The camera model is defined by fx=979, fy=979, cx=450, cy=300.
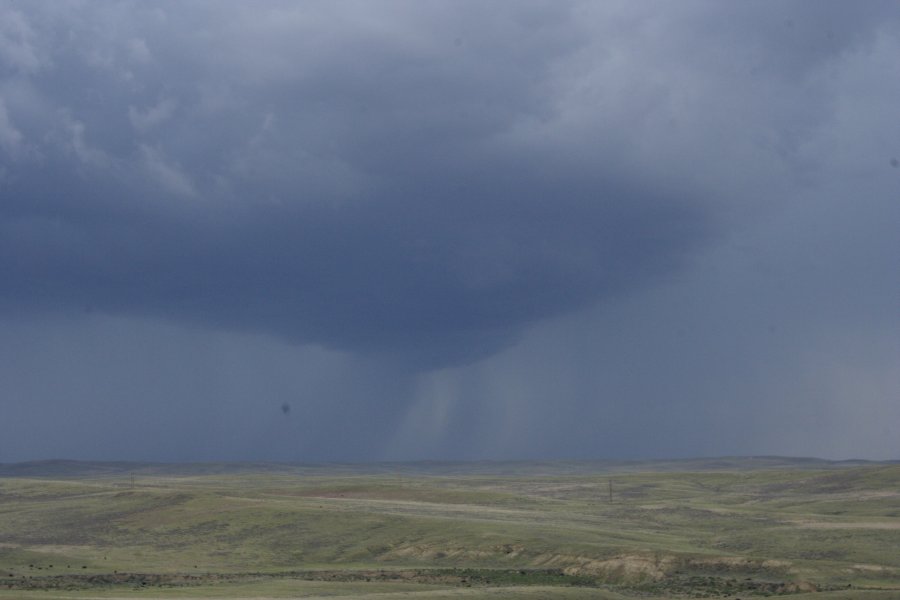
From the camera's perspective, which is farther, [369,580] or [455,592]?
[369,580]

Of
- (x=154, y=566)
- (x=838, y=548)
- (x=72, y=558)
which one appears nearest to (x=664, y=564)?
(x=838, y=548)

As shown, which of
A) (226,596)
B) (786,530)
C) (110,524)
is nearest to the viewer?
(226,596)

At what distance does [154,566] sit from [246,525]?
2288 centimetres

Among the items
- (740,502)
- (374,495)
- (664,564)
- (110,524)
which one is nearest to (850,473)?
(740,502)

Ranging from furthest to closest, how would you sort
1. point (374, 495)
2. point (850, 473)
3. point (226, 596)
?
point (850, 473) → point (374, 495) → point (226, 596)

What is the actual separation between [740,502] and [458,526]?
5250cm

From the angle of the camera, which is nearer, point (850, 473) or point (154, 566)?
point (154, 566)

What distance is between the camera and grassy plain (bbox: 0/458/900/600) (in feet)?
185

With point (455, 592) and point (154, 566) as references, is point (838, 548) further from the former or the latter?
point (154, 566)

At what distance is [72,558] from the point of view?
2894 inches

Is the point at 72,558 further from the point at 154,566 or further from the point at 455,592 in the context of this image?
the point at 455,592

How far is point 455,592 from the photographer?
51.2 m

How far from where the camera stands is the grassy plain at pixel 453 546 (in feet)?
185

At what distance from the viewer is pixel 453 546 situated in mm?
75250
